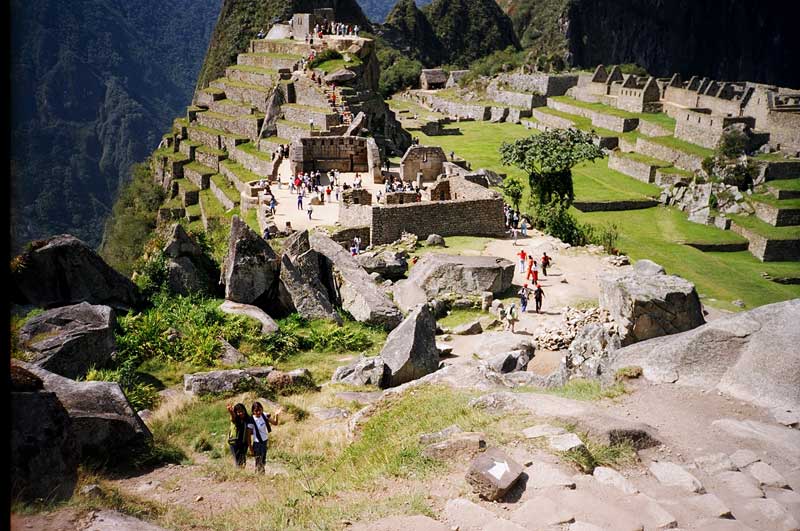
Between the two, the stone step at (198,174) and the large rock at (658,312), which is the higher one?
the large rock at (658,312)

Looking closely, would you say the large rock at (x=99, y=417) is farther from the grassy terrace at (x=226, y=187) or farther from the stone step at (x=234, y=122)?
the stone step at (x=234, y=122)

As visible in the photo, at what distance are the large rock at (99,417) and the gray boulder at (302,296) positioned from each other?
22.4 feet

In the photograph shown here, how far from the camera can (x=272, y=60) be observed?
161 ft

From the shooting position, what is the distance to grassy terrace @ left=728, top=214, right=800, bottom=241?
3856 centimetres

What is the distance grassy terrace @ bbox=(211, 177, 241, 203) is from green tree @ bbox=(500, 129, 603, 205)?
13.9 metres

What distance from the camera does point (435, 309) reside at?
18.0 meters

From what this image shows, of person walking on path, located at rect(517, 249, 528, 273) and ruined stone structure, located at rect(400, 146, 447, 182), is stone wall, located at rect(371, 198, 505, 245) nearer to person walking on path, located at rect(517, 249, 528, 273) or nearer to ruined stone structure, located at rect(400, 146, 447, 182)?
person walking on path, located at rect(517, 249, 528, 273)

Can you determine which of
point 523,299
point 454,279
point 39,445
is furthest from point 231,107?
point 39,445

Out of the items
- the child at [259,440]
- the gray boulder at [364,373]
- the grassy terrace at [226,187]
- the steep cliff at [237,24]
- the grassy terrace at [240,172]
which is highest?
the steep cliff at [237,24]

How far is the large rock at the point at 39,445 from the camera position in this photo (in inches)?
263

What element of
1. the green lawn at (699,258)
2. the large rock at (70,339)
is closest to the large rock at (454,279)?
the large rock at (70,339)

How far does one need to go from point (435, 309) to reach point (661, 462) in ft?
34.1

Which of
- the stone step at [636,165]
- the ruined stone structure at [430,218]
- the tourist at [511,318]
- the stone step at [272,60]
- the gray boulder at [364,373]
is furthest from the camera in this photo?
the stone step at [636,165]

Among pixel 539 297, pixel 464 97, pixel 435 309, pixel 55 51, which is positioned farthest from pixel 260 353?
pixel 464 97
